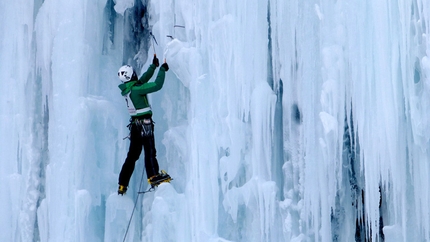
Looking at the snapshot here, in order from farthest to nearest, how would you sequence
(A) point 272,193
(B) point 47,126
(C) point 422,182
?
(B) point 47,126 < (A) point 272,193 < (C) point 422,182

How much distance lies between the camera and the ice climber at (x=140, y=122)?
5.47m

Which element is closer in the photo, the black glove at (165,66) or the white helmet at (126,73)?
the black glove at (165,66)

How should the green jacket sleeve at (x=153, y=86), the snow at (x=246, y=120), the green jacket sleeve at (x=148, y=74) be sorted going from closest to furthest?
the snow at (x=246, y=120) < the green jacket sleeve at (x=153, y=86) < the green jacket sleeve at (x=148, y=74)

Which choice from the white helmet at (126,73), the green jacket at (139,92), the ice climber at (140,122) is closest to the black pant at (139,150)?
the ice climber at (140,122)

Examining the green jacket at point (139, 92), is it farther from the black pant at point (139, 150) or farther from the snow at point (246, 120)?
the snow at point (246, 120)

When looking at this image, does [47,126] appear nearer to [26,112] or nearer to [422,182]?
[26,112]

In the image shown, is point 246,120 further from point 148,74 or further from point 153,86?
point 148,74

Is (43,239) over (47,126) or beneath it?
beneath

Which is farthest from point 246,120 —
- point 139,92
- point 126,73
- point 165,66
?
point 126,73

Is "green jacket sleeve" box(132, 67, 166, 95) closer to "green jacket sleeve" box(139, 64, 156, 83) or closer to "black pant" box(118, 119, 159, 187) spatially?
"green jacket sleeve" box(139, 64, 156, 83)

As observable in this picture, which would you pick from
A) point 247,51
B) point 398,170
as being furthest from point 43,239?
point 398,170

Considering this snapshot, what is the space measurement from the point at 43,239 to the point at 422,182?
3.50 m

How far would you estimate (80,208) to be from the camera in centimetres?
568

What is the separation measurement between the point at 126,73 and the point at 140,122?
0.46m
